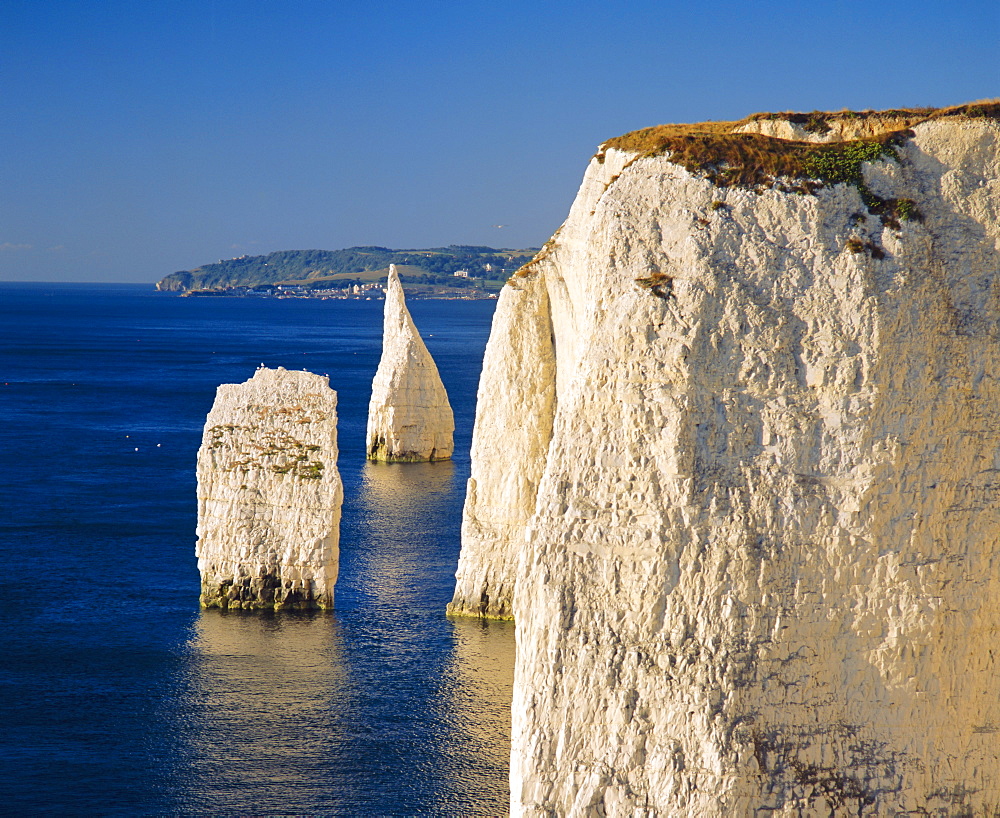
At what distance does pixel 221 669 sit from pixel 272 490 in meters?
5.36

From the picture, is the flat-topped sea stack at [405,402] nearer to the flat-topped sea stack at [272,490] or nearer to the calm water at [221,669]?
the calm water at [221,669]

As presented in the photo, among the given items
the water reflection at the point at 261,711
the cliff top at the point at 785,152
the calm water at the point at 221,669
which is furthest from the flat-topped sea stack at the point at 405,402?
the cliff top at the point at 785,152

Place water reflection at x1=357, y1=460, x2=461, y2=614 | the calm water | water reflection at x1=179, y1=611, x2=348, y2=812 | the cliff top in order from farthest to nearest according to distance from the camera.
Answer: water reflection at x1=357, y1=460, x2=461, y2=614 → the calm water → water reflection at x1=179, y1=611, x2=348, y2=812 → the cliff top

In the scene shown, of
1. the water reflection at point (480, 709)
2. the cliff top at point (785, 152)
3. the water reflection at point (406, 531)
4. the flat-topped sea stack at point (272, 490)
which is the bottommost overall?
the water reflection at point (480, 709)

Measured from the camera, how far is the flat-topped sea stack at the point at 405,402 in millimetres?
53844

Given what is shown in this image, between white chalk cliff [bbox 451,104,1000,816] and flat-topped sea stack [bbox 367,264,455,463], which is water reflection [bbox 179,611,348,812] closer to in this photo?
white chalk cliff [bbox 451,104,1000,816]

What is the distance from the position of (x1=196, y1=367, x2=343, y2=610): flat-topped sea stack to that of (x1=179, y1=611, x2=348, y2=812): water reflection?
1.26 m

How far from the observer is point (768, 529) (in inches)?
591

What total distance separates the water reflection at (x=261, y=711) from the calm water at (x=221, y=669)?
6 centimetres

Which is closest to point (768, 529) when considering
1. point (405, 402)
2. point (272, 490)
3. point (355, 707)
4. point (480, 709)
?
point (480, 709)

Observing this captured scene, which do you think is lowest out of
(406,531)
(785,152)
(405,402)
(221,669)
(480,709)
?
(480,709)

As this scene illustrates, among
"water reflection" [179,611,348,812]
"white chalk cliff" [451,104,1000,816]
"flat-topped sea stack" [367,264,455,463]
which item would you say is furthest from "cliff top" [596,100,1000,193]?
"flat-topped sea stack" [367,264,455,463]

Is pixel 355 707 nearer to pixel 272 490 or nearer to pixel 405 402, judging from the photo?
pixel 272 490

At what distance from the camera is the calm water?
68.5ft
